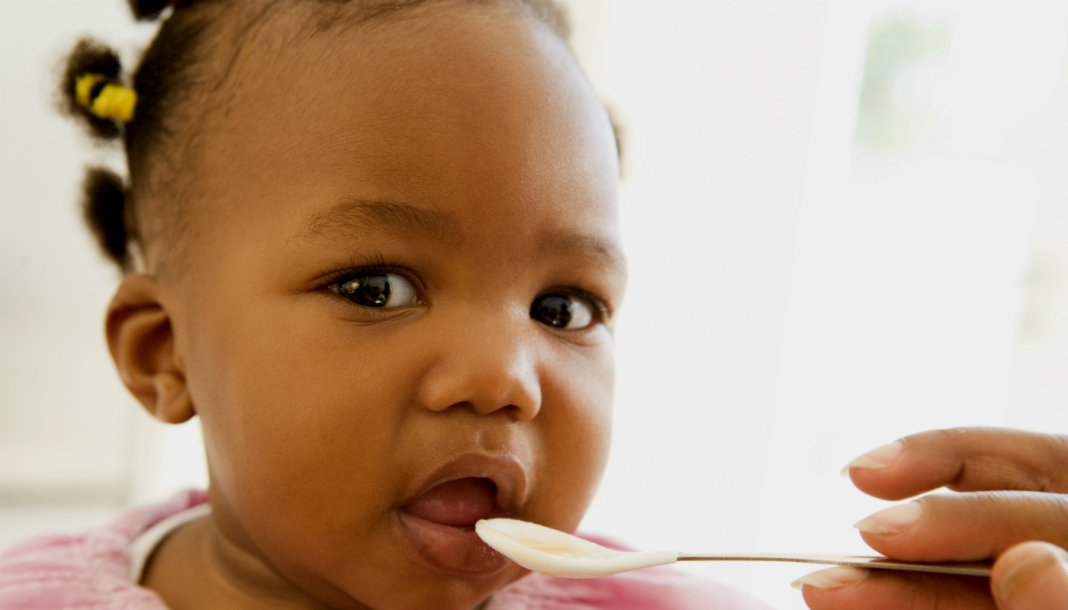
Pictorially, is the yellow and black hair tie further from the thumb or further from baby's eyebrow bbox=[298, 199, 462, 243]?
the thumb

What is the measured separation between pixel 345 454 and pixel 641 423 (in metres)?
1.15

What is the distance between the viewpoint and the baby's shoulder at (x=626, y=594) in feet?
3.17

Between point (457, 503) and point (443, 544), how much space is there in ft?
0.10

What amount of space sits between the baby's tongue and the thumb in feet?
1.14

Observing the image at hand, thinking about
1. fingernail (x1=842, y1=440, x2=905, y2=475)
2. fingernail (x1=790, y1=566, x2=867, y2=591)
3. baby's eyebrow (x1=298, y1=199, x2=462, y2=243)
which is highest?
baby's eyebrow (x1=298, y1=199, x2=462, y2=243)

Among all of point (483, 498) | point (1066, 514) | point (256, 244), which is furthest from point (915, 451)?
point (256, 244)

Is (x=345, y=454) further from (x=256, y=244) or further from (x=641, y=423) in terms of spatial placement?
(x=641, y=423)

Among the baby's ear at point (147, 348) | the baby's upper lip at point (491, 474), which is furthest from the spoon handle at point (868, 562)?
the baby's ear at point (147, 348)

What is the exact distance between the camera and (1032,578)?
1.87ft

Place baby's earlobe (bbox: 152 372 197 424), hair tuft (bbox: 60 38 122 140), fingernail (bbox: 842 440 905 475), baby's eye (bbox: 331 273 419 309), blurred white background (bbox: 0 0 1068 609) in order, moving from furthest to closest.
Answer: blurred white background (bbox: 0 0 1068 609), hair tuft (bbox: 60 38 122 140), baby's earlobe (bbox: 152 372 197 424), baby's eye (bbox: 331 273 419 309), fingernail (bbox: 842 440 905 475)

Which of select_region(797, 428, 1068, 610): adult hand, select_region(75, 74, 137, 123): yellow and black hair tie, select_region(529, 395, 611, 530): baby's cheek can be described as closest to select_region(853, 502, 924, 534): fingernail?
select_region(797, 428, 1068, 610): adult hand

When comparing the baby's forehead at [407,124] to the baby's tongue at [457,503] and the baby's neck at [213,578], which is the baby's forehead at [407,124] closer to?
the baby's tongue at [457,503]

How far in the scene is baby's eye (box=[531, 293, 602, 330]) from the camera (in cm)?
86

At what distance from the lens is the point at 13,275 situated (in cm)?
140
